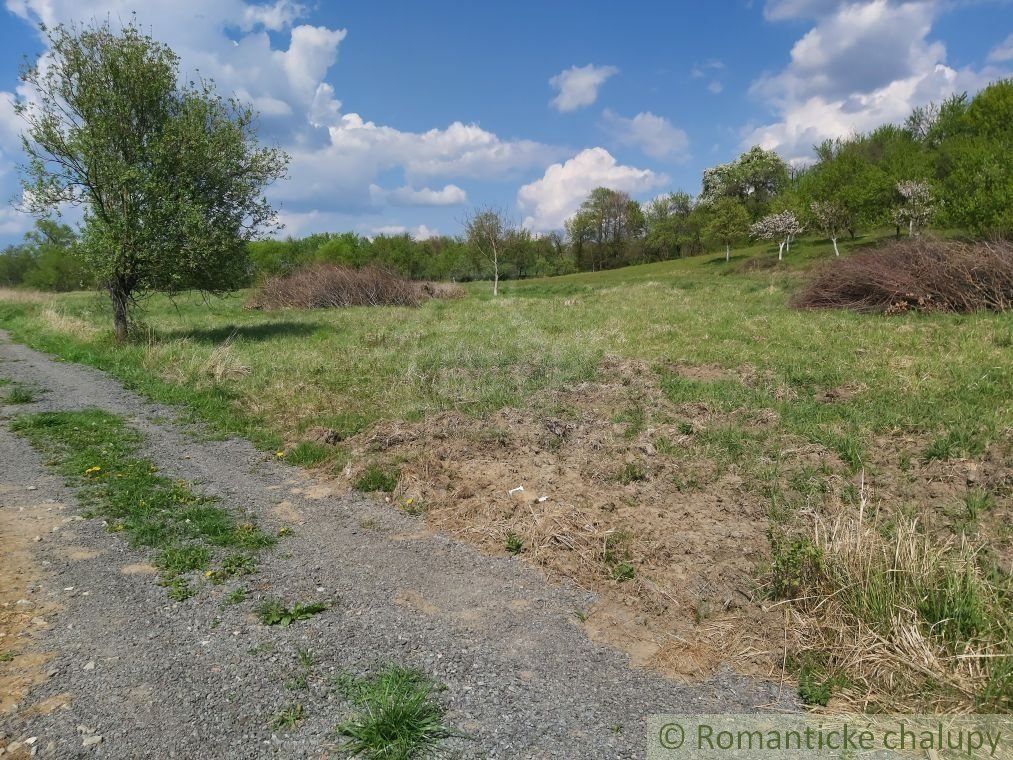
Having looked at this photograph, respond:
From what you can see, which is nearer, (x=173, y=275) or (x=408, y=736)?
(x=408, y=736)

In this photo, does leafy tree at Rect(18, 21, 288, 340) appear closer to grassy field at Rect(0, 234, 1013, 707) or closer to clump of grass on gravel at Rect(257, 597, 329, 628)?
grassy field at Rect(0, 234, 1013, 707)

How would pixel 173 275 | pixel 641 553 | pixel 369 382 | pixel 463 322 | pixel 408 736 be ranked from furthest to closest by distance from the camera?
pixel 463 322 → pixel 173 275 → pixel 369 382 → pixel 641 553 → pixel 408 736

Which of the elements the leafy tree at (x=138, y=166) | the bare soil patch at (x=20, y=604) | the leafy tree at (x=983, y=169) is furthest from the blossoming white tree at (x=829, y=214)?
the bare soil patch at (x=20, y=604)

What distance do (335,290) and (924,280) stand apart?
88.4 feet

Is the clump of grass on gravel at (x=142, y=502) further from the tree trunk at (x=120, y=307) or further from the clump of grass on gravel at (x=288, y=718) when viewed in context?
the tree trunk at (x=120, y=307)

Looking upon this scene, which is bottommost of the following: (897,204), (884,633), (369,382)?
(884,633)

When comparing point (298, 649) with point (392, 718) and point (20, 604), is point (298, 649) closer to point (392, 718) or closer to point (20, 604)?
point (392, 718)

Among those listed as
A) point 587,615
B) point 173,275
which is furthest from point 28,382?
point 587,615

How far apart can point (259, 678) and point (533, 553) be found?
97.1 inches

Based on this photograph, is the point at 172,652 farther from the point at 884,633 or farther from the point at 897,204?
the point at 897,204

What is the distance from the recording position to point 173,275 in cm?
1759

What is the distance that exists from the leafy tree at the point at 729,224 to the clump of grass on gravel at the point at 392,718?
204ft

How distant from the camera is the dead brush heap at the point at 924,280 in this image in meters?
17.3

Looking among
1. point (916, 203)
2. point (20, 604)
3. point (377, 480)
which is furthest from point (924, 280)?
point (916, 203)
